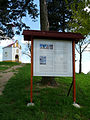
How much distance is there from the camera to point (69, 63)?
5344 millimetres

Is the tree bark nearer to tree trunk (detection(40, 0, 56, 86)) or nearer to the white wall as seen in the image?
tree trunk (detection(40, 0, 56, 86))

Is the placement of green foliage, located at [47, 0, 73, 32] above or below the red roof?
above

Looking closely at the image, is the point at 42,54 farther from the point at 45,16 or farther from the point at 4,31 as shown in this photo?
the point at 4,31

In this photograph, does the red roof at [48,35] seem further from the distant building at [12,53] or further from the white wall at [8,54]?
the white wall at [8,54]

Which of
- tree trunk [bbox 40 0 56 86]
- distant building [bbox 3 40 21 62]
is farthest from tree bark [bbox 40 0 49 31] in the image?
distant building [bbox 3 40 21 62]

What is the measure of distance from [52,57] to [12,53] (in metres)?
32.2

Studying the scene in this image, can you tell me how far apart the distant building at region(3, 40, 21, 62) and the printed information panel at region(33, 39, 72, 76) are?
32.0 m

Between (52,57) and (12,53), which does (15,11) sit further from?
(12,53)

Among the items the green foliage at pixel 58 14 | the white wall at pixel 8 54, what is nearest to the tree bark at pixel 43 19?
the green foliage at pixel 58 14

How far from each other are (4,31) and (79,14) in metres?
8.09

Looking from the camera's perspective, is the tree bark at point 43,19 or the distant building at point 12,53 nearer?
the tree bark at point 43,19

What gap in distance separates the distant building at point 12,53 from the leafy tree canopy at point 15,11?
24.1 meters

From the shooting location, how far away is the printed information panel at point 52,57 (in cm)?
506

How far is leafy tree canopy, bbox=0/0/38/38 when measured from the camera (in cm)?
996
